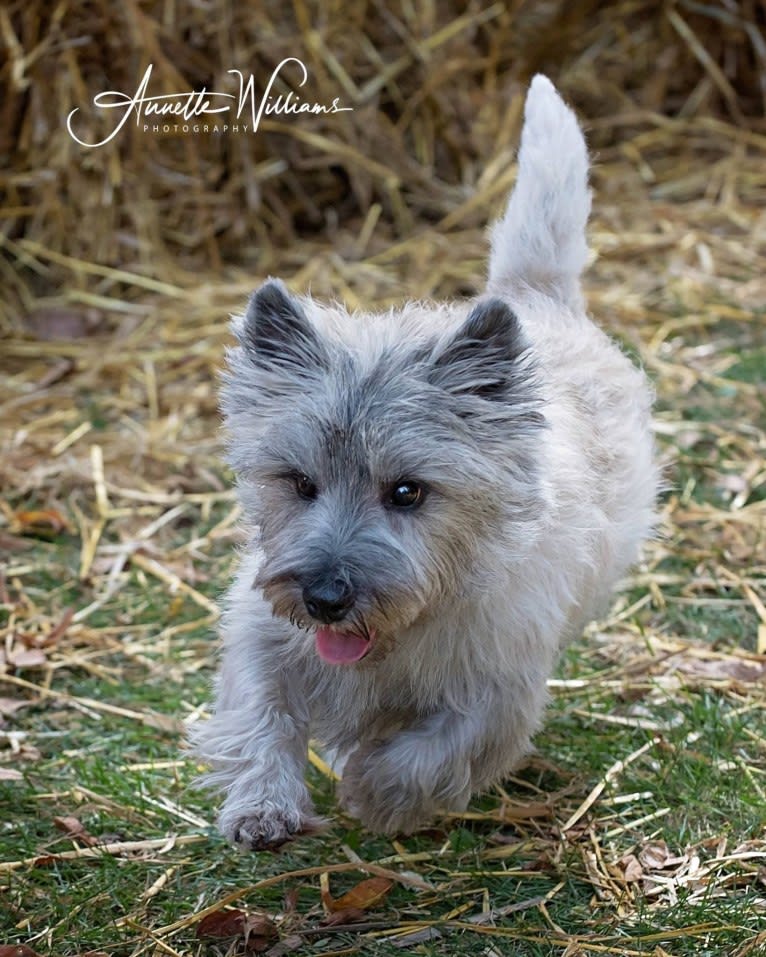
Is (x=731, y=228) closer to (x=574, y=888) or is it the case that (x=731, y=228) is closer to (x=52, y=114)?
(x=52, y=114)

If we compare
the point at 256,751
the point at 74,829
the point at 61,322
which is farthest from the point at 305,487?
the point at 61,322

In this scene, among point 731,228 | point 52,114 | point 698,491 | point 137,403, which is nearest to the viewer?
point 698,491

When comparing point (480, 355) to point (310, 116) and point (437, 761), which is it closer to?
point (437, 761)

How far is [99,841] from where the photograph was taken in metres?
3.41

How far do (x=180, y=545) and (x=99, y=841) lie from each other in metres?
1.76

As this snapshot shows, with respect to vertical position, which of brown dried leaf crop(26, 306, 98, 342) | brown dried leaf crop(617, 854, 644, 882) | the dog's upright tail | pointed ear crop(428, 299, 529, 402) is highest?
the dog's upright tail

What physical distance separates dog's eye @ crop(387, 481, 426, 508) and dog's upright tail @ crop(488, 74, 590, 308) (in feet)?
4.19

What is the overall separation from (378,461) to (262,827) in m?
0.75

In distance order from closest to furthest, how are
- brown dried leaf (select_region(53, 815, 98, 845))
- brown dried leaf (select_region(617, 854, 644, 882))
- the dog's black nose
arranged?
the dog's black nose, brown dried leaf (select_region(617, 854, 644, 882)), brown dried leaf (select_region(53, 815, 98, 845))

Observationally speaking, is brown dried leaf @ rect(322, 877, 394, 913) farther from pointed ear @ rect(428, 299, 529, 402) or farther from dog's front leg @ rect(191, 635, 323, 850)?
pointed ear @ rect(428, 299, 529, 402)

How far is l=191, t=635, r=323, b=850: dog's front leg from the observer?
115 inches

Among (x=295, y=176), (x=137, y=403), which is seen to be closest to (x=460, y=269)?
(x=295, y=176)

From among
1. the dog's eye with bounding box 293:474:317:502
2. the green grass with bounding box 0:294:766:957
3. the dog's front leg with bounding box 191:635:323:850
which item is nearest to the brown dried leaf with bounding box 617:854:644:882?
the green grass with bounding box 0:294:766:957

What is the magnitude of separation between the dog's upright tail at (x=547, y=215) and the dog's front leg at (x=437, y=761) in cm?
135
